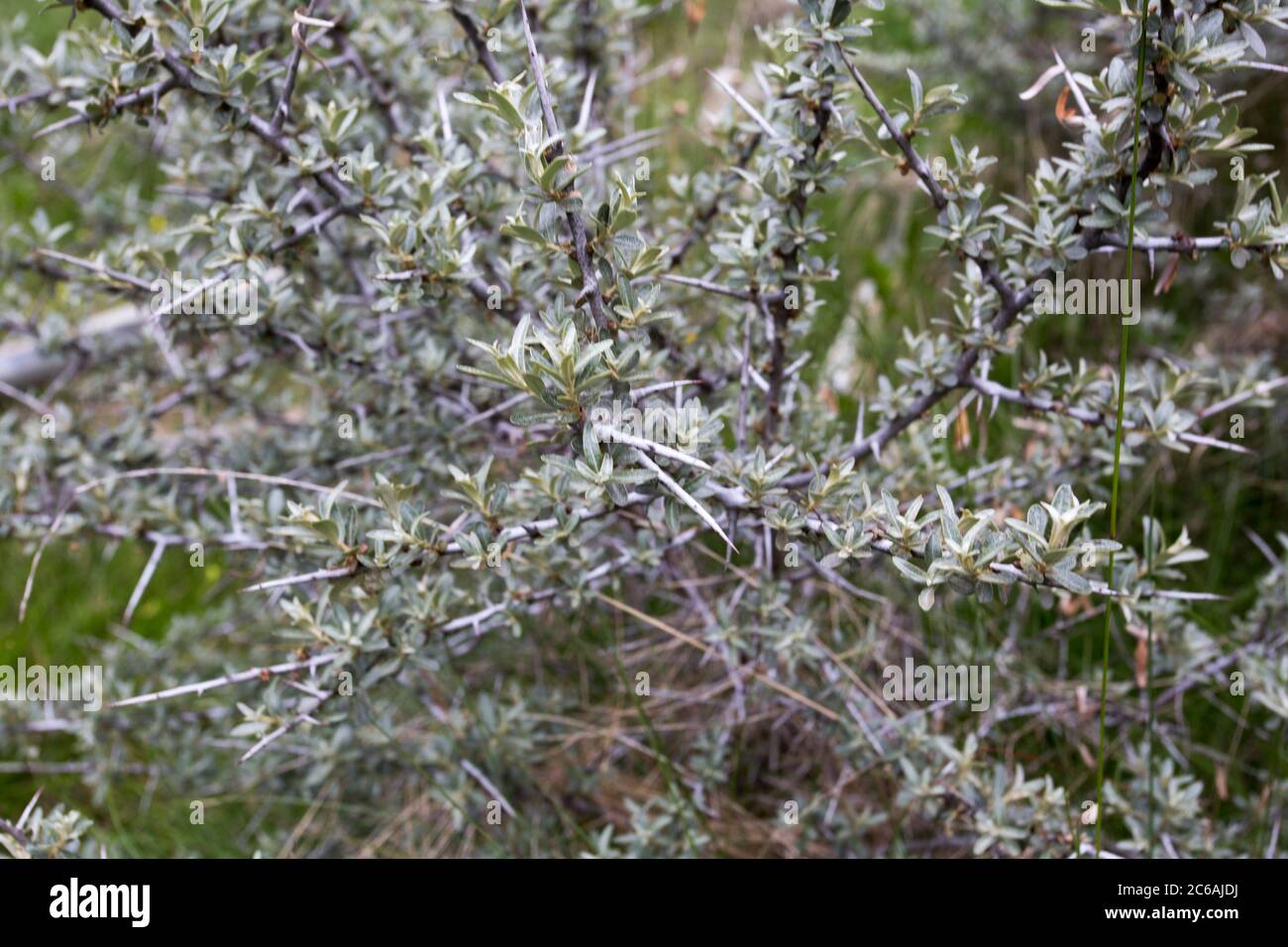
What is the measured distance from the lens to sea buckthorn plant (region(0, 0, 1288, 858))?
172cm

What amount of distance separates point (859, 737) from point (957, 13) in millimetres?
3254

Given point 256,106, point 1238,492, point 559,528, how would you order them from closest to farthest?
point 559,528 < point 256,106 < point 1238,492

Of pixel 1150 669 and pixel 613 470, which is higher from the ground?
pixel 613 470

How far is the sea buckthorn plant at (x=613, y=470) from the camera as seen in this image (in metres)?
1.72

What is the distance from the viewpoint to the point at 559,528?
1.77 meters

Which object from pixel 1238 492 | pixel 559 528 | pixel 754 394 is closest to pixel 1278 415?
pixel 1238 492

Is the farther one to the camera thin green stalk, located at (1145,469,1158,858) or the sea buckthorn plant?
thin green stalk, located at (1145,469,1158,858)

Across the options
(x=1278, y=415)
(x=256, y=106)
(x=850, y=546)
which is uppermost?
(x=256, y=106)

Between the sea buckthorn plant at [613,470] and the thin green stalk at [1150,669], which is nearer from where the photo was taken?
the sea buckthorn plant at [613,470]

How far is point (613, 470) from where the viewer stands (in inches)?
62.1

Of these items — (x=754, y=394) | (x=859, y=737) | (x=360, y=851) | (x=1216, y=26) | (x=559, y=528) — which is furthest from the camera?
(x=360, y=851)

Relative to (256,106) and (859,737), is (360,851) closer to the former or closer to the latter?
(859,737)

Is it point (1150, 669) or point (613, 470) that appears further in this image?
point (1150, 669)
